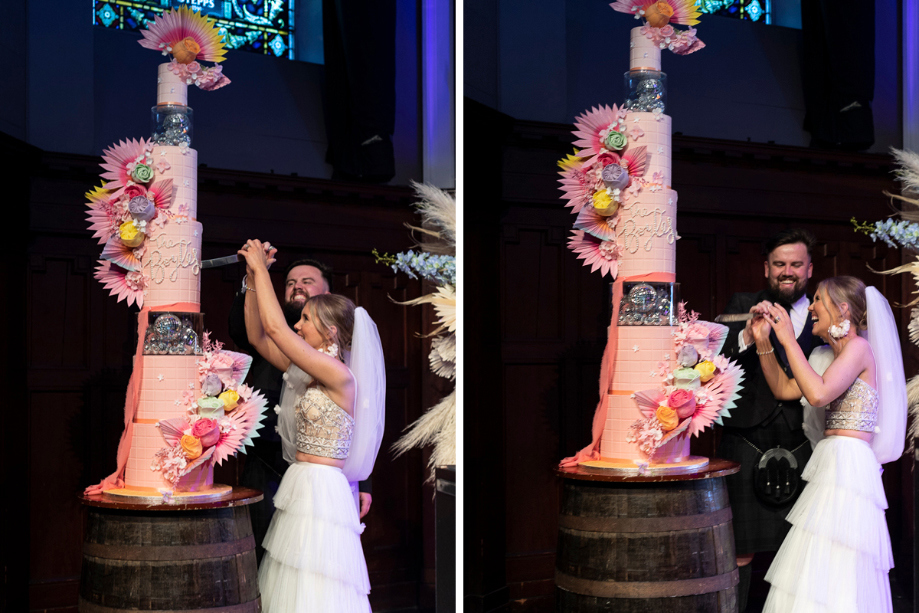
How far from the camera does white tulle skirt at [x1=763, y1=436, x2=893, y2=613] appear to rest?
103 inches

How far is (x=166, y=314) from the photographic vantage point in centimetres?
268

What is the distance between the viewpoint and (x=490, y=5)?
3.16 metres

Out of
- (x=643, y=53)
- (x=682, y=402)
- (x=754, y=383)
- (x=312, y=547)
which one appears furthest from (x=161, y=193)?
(x=754, y=383)

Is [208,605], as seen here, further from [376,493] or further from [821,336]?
[821,336]

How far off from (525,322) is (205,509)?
1.17 m

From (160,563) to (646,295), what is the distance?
4.99ft

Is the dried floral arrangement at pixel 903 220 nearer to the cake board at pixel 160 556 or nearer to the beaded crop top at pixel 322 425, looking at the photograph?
the beaded crop top at pixel 322 425

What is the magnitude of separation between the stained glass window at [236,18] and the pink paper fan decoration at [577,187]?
0.98m

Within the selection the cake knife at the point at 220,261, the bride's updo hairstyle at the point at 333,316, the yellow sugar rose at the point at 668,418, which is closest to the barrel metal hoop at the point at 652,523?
the yellow sugar rose at the point at 668,418

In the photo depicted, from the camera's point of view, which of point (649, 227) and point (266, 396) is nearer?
point (649, 227)

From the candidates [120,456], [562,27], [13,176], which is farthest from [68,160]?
[562,27]

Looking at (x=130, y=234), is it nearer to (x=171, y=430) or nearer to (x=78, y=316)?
(x=78, y=316)

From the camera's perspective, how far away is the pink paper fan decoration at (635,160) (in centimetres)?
273

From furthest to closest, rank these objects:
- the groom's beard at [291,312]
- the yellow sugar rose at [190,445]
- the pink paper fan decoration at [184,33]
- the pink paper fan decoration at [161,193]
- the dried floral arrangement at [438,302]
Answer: the dried floral arrangement at [438,302] → the groom's beard at [291,312] → the pink paper fan decoration at [184,33] → the pink paper fan decoration at [161,193] → the yellow sugar rose at [190,445]
